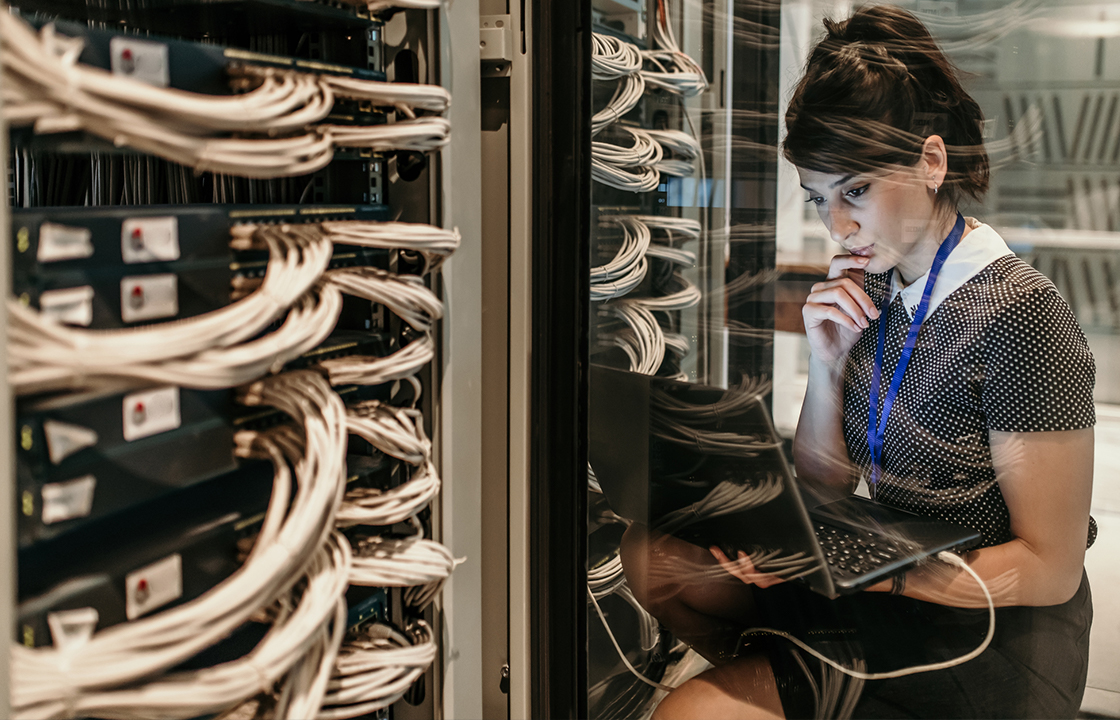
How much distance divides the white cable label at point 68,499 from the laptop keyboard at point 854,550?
31.3 inches

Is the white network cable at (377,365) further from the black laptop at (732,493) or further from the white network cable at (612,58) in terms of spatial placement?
Answer: the white network cable at (612,58)

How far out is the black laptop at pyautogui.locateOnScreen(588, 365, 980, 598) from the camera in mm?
1034

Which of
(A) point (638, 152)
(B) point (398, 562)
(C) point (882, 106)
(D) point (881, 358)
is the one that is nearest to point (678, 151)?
(A) point (638, 152)

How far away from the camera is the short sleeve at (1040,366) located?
92 cm

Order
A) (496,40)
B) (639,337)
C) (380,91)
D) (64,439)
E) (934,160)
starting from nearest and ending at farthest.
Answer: (64,439)
(380,91)
(934,160)
(496,40)
(639,337)

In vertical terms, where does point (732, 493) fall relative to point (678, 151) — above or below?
below

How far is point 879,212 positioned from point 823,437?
28cm

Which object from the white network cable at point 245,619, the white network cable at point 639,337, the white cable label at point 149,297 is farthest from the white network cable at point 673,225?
the white cable label at point 149,297

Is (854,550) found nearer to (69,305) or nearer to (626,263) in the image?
(626,263)

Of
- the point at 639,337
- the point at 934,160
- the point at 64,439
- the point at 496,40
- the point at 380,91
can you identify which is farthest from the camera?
the point at 639,337

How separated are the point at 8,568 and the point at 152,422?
0.53ft

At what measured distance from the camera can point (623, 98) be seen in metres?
1.16

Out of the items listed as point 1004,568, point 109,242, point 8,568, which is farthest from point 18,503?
point 1004,568

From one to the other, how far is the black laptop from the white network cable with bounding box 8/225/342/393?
47 centimetres
